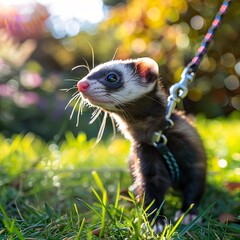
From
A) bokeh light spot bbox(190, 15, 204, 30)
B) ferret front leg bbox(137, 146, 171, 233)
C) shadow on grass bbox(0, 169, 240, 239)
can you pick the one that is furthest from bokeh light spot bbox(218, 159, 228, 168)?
bokeh light spot bbox(190, 15, 204, 30)

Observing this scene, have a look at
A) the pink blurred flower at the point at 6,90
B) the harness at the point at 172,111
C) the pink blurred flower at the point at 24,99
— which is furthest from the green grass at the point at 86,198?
the pink blurred flower at the point at 24,99

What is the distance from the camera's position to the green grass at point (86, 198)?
1823 millimetres

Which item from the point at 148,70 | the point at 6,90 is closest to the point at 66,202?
the point at 148,70

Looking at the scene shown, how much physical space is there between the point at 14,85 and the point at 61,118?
1114mm

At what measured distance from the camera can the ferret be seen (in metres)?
2.45

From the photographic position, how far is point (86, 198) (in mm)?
2945

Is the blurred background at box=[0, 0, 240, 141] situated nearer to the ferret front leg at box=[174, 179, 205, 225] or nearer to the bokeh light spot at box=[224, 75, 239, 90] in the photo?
the bokeh light spot at box=[224, 75, 239, 90]

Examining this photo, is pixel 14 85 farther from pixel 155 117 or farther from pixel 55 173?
pixel 155 117

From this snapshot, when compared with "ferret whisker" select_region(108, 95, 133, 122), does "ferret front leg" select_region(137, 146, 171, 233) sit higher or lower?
lower

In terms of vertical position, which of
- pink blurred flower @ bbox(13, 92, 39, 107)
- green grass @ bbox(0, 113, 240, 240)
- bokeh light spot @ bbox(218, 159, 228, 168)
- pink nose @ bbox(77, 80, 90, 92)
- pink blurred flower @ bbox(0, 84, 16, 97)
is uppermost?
pink nose @ bbox(77, 80, 90, 92)

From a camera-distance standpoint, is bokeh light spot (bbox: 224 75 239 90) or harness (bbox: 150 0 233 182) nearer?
harness (bbox: 150 0 233 182)

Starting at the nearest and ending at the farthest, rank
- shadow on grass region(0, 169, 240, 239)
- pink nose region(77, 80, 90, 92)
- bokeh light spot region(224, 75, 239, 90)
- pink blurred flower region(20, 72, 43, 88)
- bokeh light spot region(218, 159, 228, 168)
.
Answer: shadow on grass region(0, 169, 240, 239) < pink nose region(77, 80, 90, 92) < bokeh light spot region(218, 159, 228, 168) < pink blurred flower region(20, 72, 43, 88) < bokeh light spot region(224, 75, 239, 90)

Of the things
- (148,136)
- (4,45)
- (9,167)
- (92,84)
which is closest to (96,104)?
(92,84)

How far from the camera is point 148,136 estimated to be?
101 inches
